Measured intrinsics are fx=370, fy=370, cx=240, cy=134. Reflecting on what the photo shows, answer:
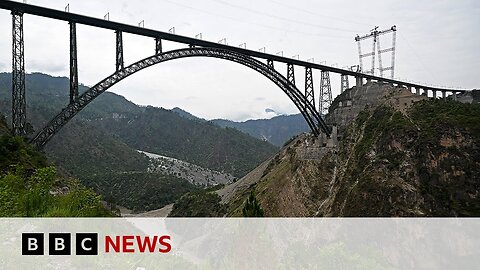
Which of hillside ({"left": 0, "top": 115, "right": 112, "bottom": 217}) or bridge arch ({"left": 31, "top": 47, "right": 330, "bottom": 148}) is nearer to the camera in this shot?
hillside ({"left": 0, "top": 115, "right": 112, "bottom": 217})

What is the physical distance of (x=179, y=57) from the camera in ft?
82.6

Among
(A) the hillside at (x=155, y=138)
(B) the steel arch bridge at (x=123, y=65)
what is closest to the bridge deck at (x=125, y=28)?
(B) the steel arch bridge at (x=123, y=65)

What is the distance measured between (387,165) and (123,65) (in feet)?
77.6

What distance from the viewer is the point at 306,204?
35.3 meters

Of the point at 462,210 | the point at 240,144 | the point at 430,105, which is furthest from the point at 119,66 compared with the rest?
the point at 240,144

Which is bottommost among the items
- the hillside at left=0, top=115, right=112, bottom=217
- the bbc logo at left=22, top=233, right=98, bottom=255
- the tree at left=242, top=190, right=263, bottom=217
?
the tree at left=242, top=190, right=263, bottom=217

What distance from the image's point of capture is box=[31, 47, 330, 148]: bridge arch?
2056 cm

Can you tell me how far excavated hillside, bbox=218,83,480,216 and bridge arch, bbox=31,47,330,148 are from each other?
3900mm

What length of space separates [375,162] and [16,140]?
2793cm

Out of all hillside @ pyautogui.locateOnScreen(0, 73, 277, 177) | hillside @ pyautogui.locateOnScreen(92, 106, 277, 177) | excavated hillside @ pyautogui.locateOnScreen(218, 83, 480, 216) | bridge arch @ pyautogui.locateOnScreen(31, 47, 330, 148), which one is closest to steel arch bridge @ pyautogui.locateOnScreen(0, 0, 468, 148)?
bridge arch @ pyautogui.locateOnScreen(31, 47, 330, 148)

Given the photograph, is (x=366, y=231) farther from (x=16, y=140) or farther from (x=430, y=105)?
(x=16, y=140)

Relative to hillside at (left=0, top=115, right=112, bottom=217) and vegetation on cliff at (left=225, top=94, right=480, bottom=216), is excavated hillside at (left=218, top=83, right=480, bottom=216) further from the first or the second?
hillside at (left=0, top=115, right=112, bottom=217)

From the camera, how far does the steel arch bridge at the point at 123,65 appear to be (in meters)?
18.5

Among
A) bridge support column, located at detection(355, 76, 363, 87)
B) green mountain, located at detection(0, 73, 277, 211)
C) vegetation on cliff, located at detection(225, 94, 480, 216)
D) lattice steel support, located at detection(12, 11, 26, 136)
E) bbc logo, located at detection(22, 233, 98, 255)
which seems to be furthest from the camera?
green mountain, located at detection(0, 73, 277, 211)
